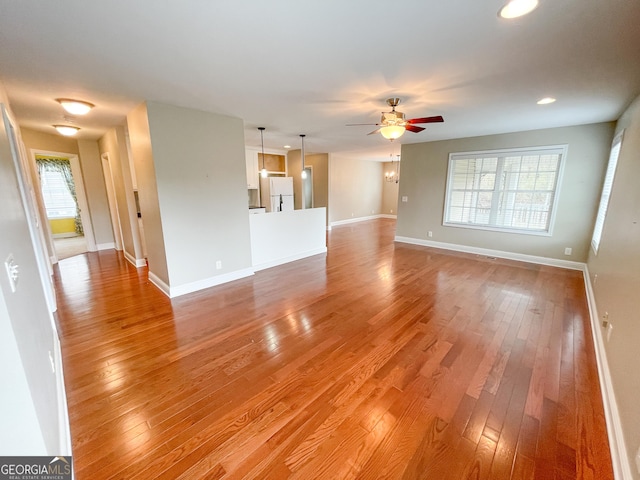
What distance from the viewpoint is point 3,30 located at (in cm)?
161

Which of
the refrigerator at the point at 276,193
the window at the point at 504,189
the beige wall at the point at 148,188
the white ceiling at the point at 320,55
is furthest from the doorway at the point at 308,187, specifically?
the beige wall at the point at 148,188

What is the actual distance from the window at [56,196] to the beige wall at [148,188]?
626cm

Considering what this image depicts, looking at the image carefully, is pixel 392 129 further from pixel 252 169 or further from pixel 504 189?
pixel 252 169

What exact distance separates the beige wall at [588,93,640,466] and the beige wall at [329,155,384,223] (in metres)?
6.43

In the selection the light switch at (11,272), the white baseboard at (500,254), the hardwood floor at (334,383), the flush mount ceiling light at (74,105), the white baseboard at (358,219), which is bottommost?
the hardwood floor at (334,383)

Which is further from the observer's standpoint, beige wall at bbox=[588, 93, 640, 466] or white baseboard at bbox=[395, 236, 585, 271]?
white baseboard at bbox=[395, 236, 585, 271]

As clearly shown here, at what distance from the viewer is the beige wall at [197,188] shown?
3193 mm

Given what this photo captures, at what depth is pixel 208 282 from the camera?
381 centimetres

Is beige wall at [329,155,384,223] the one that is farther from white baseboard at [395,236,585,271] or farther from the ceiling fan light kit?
the ceiling fan light kit

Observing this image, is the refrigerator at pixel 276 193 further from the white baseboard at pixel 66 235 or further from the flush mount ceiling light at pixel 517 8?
the white baseboard at pixel 66 235

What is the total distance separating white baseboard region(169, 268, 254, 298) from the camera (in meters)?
3.50

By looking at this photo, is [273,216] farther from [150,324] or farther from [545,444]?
[545,444]

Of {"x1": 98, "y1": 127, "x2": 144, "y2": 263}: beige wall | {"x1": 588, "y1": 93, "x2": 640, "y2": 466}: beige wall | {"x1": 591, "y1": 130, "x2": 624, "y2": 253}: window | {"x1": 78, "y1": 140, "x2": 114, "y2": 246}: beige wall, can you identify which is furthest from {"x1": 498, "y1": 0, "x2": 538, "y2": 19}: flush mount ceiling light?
{"x1": 78, "y1": 140, "x2": 114, "y2": 246}: beige wall

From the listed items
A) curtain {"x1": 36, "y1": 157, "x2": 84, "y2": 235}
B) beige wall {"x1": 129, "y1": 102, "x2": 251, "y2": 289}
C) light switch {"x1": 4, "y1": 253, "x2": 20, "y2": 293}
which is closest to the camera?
light switch {"x1": 4, "y1": 253, "x2": 20, "y2": 293}
